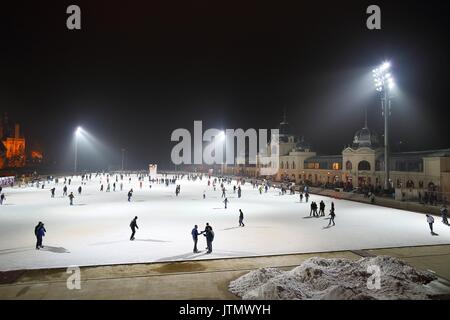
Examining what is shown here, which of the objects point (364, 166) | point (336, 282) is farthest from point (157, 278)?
point (364, 166)

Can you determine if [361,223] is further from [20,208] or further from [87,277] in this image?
[20,208]

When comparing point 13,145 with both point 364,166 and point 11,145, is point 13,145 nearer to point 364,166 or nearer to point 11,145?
point 11,145

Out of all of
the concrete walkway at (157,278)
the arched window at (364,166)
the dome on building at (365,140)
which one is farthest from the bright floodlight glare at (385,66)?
the dome on building at (365,140)

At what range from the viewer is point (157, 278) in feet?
33.3

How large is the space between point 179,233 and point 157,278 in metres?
6.75

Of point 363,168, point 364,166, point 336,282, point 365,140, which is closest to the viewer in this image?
point 336,282

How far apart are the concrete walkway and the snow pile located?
689mm

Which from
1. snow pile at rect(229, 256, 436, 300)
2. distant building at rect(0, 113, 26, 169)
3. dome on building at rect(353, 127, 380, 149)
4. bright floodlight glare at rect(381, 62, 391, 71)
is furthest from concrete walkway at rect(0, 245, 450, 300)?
distant building at rect(0, 113, 26, 169)

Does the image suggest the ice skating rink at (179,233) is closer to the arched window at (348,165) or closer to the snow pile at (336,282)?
the snow pile at (336,282)

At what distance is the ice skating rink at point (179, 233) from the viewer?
12.9 meters

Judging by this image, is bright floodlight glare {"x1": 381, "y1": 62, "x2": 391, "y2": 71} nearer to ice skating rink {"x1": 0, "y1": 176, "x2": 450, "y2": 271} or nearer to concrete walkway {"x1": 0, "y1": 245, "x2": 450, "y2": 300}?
ice skating rink {"x1": 0, "y1": 176, "x2": 450, "y2": 271}

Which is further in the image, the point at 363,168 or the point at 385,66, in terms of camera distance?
the point at 363,168

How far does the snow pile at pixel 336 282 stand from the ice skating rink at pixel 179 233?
11.2 ft
